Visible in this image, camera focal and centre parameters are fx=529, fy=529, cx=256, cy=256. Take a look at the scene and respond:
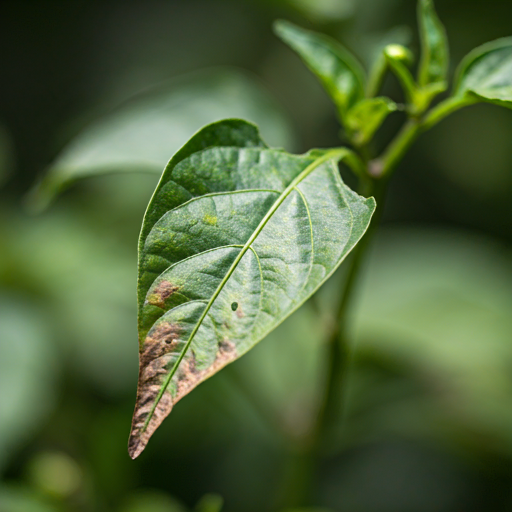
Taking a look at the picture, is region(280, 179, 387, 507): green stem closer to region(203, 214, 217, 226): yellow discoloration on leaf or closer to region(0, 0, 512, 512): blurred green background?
region(0, 0, 512, 512): blurred green background

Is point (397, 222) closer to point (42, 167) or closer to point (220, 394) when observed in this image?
point (220, 394)

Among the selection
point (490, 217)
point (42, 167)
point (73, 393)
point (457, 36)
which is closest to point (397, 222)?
point (490, 217)

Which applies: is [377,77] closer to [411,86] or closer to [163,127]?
[411,86]

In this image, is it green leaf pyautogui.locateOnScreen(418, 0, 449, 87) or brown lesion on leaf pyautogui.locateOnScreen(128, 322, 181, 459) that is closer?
brown lesion on leaf pyautogui.locateOnScreen(128, 322, 181, 459)

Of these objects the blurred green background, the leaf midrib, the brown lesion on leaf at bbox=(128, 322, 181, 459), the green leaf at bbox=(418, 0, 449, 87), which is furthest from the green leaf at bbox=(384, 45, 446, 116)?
the brown lesion on leaf at bbox=(128, 322, 181, 459)

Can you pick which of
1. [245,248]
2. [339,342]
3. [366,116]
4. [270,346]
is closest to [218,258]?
[245,248]

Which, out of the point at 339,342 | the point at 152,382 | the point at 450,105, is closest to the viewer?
the point at 152,382
